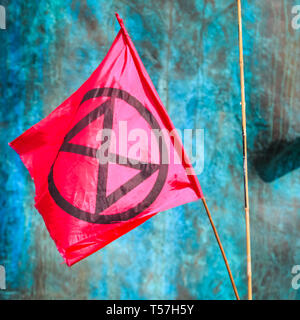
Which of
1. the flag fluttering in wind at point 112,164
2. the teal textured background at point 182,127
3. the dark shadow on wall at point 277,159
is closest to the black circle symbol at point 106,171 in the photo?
the flag fluttering in wind at point 112,164

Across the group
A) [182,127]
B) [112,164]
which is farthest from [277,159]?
[112,164]

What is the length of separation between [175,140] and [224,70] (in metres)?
2.28

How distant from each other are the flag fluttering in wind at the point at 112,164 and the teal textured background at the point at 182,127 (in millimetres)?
1779

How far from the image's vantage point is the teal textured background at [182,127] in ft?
20.7

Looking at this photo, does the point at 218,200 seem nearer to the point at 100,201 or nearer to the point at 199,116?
the point at 199,116

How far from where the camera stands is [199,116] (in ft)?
21.0

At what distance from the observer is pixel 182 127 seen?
6.39 meters

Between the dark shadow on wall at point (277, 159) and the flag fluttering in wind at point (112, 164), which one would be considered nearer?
the flag fluttering in wind at point (112, 164)

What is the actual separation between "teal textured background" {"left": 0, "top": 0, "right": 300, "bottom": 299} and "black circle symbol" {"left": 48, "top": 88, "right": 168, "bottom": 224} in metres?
1.82

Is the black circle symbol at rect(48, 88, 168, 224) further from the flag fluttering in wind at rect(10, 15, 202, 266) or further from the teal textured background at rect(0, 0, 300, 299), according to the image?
the teal textured background at rect(0, 0, 300, 299)

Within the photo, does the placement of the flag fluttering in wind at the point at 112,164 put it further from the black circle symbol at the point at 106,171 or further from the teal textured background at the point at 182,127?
the teal textured background at the point at 182,127

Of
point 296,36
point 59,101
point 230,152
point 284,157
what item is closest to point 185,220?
point 230,152

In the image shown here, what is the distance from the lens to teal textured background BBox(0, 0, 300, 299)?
20.7 feet
